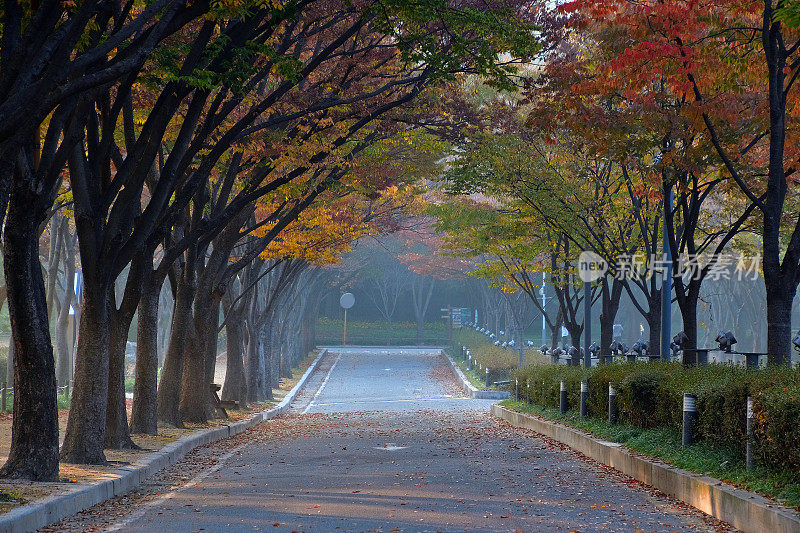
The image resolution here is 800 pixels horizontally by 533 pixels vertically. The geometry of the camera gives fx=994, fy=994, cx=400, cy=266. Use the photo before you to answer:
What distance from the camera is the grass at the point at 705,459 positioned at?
28.3 feet

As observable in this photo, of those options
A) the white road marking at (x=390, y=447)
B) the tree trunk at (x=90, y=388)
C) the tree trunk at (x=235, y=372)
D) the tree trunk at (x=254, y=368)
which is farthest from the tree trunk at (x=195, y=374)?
the tree trunk at (x=254, y=368)

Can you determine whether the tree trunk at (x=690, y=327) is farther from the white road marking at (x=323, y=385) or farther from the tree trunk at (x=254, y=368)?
the tree trunk at (x=254, y=368)

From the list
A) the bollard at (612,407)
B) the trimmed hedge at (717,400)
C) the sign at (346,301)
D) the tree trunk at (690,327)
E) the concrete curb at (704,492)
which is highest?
the sign at (346,301)

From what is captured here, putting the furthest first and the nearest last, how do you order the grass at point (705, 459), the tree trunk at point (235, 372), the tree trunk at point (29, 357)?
1. the tree trunk at point (235, 372)
2. the tree trunk at point (29, 357)
3. the grass at point (705, 459)

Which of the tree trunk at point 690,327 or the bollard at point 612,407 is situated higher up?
the tree trunk at point 690,327

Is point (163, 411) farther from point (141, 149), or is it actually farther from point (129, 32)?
point (129, 32)

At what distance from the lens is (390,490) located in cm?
1058

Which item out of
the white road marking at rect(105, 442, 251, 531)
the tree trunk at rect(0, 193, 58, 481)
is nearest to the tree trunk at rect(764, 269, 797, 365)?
the white road marking at rect(105, 442, 251, 531)

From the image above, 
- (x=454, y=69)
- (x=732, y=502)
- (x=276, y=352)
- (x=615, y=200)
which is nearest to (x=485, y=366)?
(x=276, y=352)

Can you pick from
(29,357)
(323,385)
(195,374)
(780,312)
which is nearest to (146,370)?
(195,374)

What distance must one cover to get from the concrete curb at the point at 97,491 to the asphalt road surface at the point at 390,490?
0.17 metres

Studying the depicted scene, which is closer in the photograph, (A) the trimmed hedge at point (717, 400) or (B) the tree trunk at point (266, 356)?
(A) the trimmed hedge at point (717, 400)

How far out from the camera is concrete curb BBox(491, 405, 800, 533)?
25.7ft

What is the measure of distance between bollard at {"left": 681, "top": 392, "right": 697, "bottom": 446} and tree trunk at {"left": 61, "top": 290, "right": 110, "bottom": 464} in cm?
721
